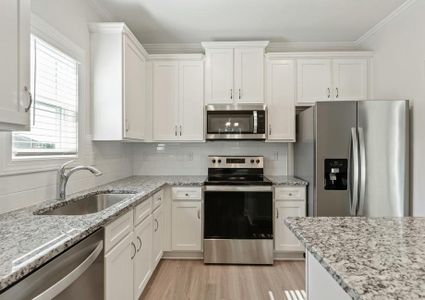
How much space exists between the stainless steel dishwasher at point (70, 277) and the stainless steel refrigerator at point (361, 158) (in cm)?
213

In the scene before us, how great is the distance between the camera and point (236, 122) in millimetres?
3330

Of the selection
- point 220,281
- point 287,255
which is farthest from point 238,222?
point 287,255

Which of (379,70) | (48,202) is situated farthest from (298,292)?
(379,70)

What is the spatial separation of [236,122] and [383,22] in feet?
6.40

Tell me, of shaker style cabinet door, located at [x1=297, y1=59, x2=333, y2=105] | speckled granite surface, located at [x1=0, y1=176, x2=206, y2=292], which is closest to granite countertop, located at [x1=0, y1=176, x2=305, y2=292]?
speckled granite surface, located at [x1=0, y1=176, x2=206, y2=292]

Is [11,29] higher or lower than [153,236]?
higher

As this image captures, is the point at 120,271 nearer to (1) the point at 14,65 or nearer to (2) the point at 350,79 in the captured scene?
(1) the point at 14,65

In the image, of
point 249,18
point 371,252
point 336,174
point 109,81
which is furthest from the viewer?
point 249,18

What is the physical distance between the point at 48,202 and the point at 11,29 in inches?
44.4

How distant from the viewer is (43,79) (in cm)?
198

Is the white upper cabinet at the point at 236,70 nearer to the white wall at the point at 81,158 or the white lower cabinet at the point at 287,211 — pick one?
the white lower cabinet at the point at 287,211

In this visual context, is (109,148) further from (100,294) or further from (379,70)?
(379,70)

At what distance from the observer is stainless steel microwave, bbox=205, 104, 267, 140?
10.8ft

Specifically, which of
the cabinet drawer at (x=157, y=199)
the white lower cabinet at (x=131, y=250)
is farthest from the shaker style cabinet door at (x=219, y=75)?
the white lower cabinet at (x=131, y=250)
